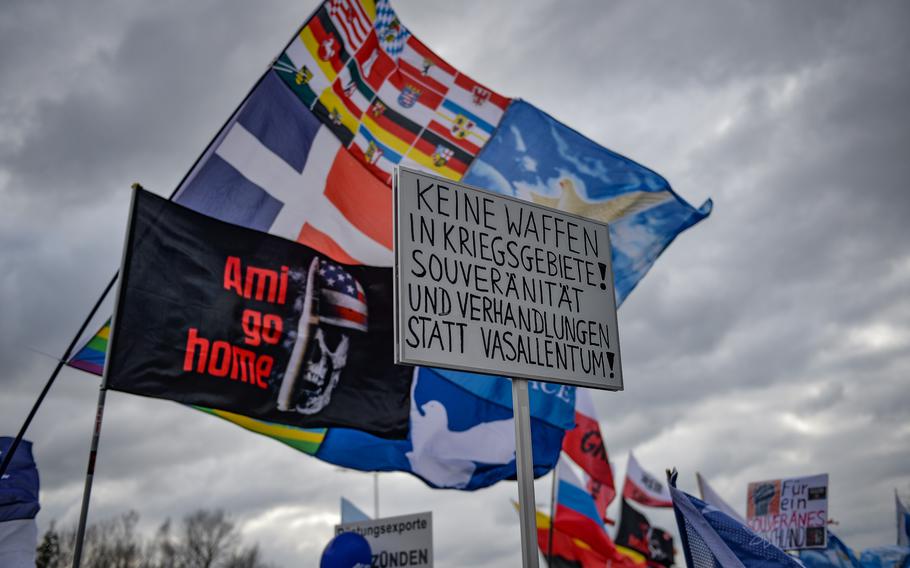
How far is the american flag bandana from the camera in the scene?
429 inches

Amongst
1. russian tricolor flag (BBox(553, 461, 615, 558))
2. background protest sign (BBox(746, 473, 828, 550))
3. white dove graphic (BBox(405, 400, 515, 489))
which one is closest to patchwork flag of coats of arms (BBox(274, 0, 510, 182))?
white dove graphic (BBox(405, 400, 515, 489))

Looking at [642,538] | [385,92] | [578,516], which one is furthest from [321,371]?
[642,538]

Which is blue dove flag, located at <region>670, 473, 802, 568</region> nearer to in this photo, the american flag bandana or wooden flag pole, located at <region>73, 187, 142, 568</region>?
wooden flag pole, located at <region>73, 187, 142, 568</region>

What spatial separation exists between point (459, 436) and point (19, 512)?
6.30 meters

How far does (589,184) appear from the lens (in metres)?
14.7

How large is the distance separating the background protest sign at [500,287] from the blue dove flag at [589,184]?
8834mm

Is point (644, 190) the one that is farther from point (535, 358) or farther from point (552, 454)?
point (535, 358)

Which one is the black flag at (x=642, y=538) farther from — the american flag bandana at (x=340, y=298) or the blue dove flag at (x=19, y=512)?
the blue dove flag at (x=19, y=512)

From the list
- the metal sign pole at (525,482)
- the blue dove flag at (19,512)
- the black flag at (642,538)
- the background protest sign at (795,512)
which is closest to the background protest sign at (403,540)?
the blue dove flag at (19,512)

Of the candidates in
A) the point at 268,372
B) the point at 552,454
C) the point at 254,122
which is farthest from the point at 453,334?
the point at 552,454

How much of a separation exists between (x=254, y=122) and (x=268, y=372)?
384cm

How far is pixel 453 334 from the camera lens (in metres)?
4.75

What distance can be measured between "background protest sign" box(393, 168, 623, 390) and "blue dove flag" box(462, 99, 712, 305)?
29.0ft

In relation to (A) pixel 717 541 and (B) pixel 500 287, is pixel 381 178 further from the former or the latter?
(A) pixel 717 541
